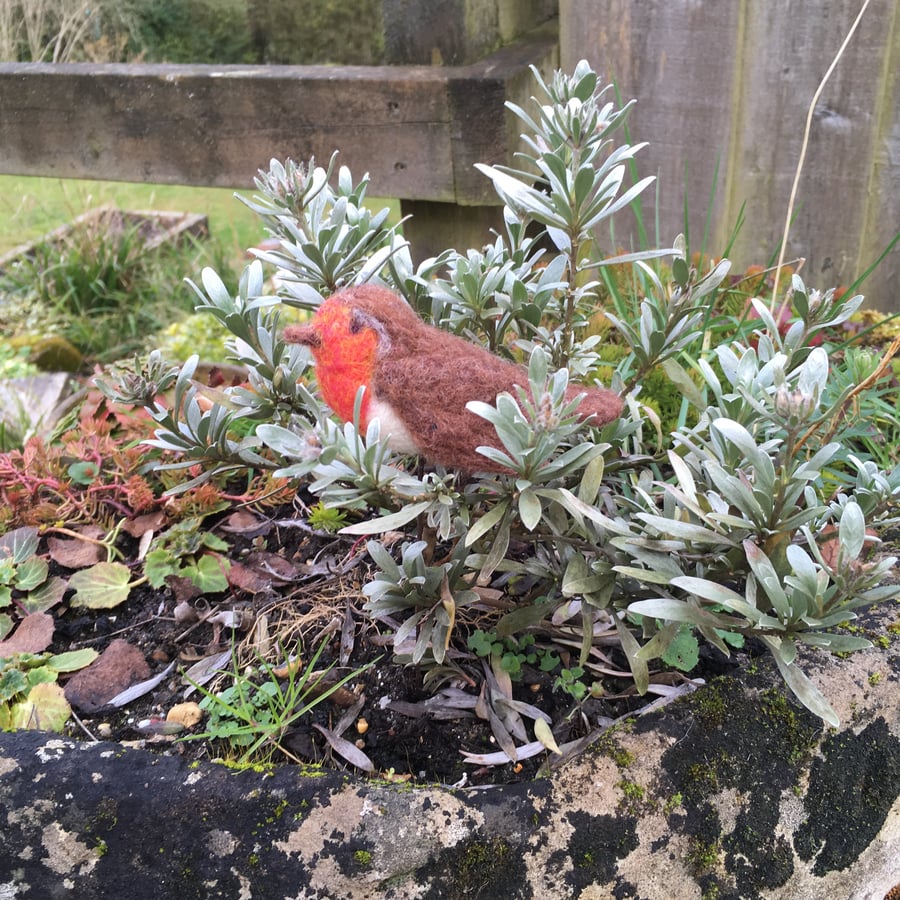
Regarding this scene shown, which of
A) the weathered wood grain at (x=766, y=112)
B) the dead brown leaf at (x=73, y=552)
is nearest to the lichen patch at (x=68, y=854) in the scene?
the dead brown leaf at (x=73, y=552)

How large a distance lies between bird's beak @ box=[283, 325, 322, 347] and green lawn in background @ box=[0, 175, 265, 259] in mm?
3270

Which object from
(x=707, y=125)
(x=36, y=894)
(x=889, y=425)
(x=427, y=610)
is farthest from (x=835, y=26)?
(x=36, y=894)

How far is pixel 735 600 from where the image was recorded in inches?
34.7

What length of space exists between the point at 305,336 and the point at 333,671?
23.6 inches

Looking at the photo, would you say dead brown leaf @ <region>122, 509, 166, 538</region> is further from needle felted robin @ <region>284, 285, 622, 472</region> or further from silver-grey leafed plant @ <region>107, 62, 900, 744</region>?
needle felted robin @ <region>284, 285, 622, 472</region>

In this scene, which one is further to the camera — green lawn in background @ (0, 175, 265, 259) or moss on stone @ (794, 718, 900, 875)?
green lawn in background @ (0, 175, 265, 259)

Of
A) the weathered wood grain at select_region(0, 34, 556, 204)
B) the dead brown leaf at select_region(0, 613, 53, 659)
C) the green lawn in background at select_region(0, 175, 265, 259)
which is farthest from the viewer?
the green lawn in background at select_region(0, 175, 265, 259)

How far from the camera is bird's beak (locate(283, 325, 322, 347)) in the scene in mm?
941

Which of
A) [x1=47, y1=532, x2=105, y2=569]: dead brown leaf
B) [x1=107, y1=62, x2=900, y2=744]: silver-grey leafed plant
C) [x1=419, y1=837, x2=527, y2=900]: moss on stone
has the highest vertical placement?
[x1=107, y1=62, x2=900, y2=744]: silver-grey leafed plant

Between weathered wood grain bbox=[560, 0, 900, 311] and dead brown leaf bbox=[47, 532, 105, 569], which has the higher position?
weathered wood grain bbox=[560, 0, 900, 311]

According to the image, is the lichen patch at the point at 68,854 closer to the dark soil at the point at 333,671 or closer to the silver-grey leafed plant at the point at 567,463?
the dark soil at the point at 333,671

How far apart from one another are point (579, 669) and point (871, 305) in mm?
1965

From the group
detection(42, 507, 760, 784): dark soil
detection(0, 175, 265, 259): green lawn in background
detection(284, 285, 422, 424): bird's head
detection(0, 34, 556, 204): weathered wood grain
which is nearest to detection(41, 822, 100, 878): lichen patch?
detection(42, 507, 760, 784): dark soil

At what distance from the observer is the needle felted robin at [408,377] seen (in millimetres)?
897
